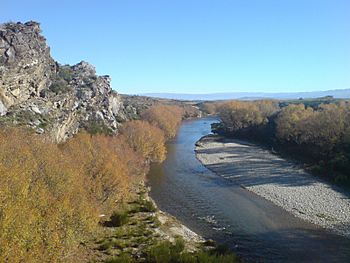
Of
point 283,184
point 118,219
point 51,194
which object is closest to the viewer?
point 51,194

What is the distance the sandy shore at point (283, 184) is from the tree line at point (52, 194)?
21.8 m

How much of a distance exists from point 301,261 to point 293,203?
18.7 m

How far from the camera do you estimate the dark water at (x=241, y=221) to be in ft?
119

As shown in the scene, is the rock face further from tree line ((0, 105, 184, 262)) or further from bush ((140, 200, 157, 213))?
bush ((140, 200, 157, 213))

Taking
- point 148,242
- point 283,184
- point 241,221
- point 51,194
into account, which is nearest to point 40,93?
point 283,184

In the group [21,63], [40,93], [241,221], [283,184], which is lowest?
[241,221]

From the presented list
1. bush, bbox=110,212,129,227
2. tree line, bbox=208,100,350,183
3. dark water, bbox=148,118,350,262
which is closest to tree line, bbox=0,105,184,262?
bush, bbox=110,212,129,227

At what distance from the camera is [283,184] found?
2456 inches

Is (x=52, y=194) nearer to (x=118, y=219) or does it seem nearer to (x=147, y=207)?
(x=118, y=219)

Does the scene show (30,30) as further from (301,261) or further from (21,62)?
(301,261)

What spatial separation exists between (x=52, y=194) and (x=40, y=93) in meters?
56.0

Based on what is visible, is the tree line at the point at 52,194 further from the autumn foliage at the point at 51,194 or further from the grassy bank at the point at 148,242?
the grassy bank at the point at 148,242

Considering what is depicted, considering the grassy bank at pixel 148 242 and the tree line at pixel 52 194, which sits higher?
the tree line at pixel 52 194

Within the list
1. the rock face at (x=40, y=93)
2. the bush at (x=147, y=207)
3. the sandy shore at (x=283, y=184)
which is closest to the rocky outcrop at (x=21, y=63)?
the rock face at (x=40, y=93)
